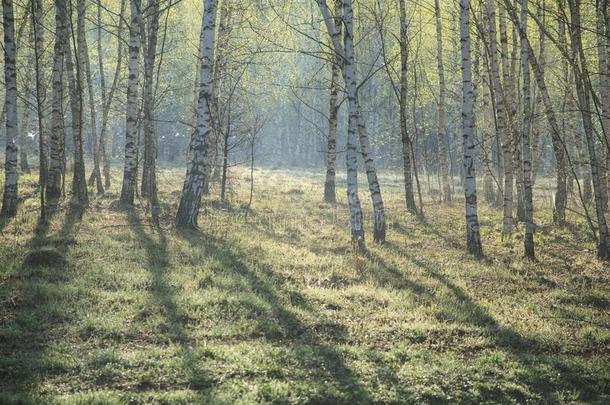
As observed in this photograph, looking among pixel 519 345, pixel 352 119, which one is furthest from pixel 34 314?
pixel 352 119

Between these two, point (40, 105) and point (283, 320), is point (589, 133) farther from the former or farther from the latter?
point (40, 105)

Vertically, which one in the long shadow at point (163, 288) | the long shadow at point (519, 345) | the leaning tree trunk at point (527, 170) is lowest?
the long shadow at point (519, 345)

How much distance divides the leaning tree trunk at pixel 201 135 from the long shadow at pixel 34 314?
9.95 feet

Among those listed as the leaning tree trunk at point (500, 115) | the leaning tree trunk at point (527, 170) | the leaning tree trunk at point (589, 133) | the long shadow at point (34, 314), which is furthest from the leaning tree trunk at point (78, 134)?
the leaning tree trunk at point (589, 133)

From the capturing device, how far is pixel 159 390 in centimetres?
514

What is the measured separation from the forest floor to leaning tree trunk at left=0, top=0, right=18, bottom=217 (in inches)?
17.7

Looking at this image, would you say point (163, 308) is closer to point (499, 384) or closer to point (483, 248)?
point (499, 384)

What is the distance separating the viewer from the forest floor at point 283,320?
540cm

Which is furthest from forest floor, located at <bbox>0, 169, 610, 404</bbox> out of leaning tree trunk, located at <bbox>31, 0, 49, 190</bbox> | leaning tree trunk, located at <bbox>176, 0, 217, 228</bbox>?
leaning tree trunk, located at <bbox>31, 0, 49, 190</bbox>

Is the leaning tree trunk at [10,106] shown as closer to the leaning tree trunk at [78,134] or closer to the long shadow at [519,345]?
the leaning tree trunk at [78,134]

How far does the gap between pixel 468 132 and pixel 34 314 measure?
8.82 m

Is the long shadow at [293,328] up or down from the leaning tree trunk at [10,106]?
down

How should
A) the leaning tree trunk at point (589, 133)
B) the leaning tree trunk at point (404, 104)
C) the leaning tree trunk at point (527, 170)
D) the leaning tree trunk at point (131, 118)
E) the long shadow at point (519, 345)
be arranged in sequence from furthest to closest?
the leaning tree trunk at point (404, 104) → the leaning tree trunk at point (131, 118) → the leaning tree trunk at point (527, 170) → the leaning tree trunk at point (589, 133) → the long shadow at point (519, 345)

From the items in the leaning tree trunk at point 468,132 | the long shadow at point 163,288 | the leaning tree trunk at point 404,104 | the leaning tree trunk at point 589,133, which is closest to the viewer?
the long shadow at point 163,288
